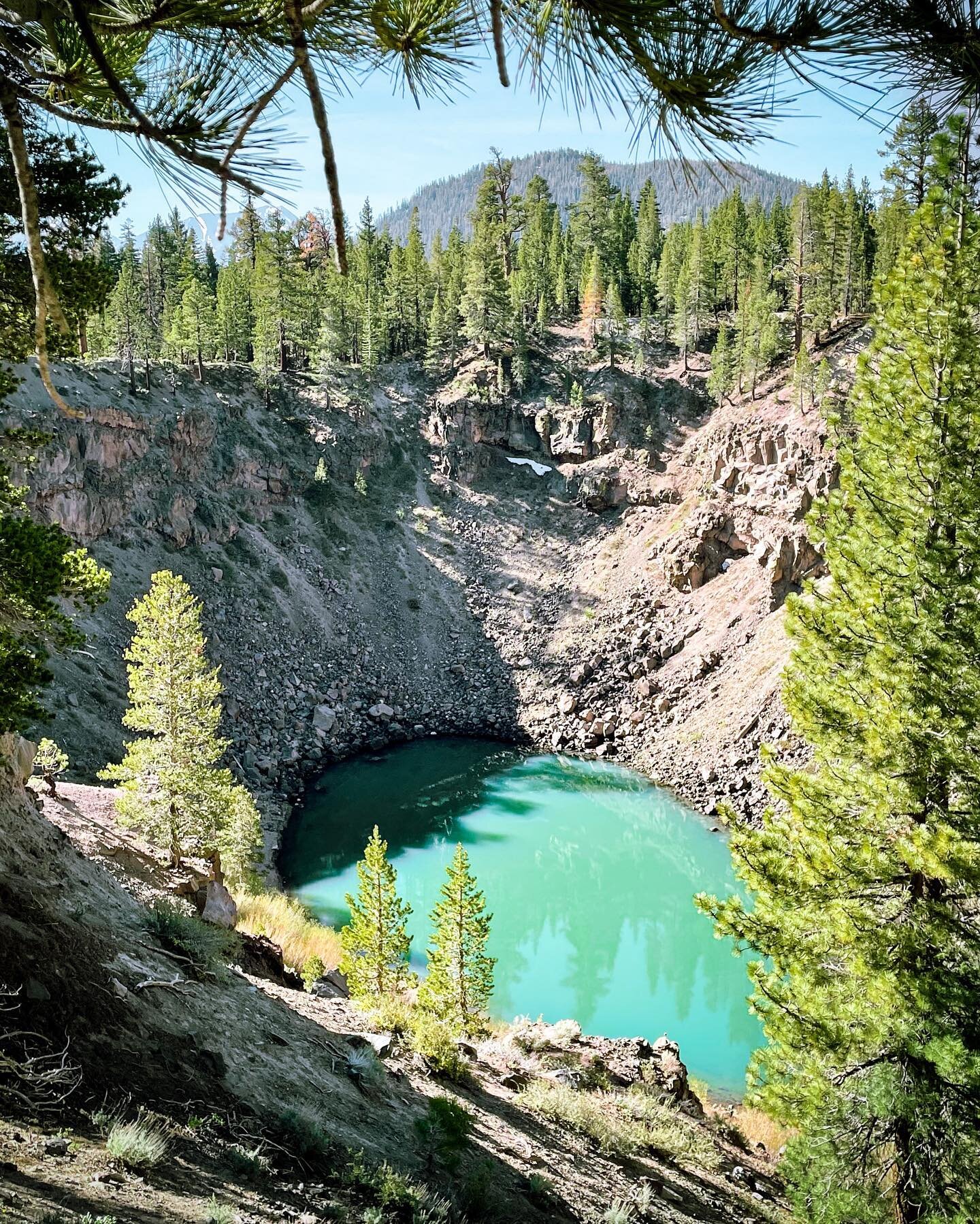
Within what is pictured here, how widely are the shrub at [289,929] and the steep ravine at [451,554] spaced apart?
8322 mm

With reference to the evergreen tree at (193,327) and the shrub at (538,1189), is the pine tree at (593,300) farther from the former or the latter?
the shrub at (538,1189)

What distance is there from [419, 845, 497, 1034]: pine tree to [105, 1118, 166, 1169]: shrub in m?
10.2

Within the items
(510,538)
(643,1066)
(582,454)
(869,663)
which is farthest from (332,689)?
(869,663)

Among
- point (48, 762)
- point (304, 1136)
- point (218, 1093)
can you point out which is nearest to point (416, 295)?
point (48, 762)

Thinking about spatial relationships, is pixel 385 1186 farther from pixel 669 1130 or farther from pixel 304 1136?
pixel 669 1130

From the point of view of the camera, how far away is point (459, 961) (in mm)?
15719

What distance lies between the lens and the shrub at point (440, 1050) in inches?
401

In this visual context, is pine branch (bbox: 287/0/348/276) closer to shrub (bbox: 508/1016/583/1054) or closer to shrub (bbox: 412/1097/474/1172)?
shrub (bbox: 412/1097/474/1172)

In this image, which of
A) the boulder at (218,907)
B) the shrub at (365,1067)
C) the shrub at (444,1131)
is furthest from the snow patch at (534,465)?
the shrub at (444,1131)

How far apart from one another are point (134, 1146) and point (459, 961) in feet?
37.8

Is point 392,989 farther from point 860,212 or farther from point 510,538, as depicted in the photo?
point 860,212

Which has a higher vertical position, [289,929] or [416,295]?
[416,295]

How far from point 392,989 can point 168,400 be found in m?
34.6

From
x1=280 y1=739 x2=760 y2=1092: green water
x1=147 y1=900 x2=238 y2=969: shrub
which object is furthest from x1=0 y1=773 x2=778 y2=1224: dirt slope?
x1=280 y1=739 x2=760 y2=1092: green water
